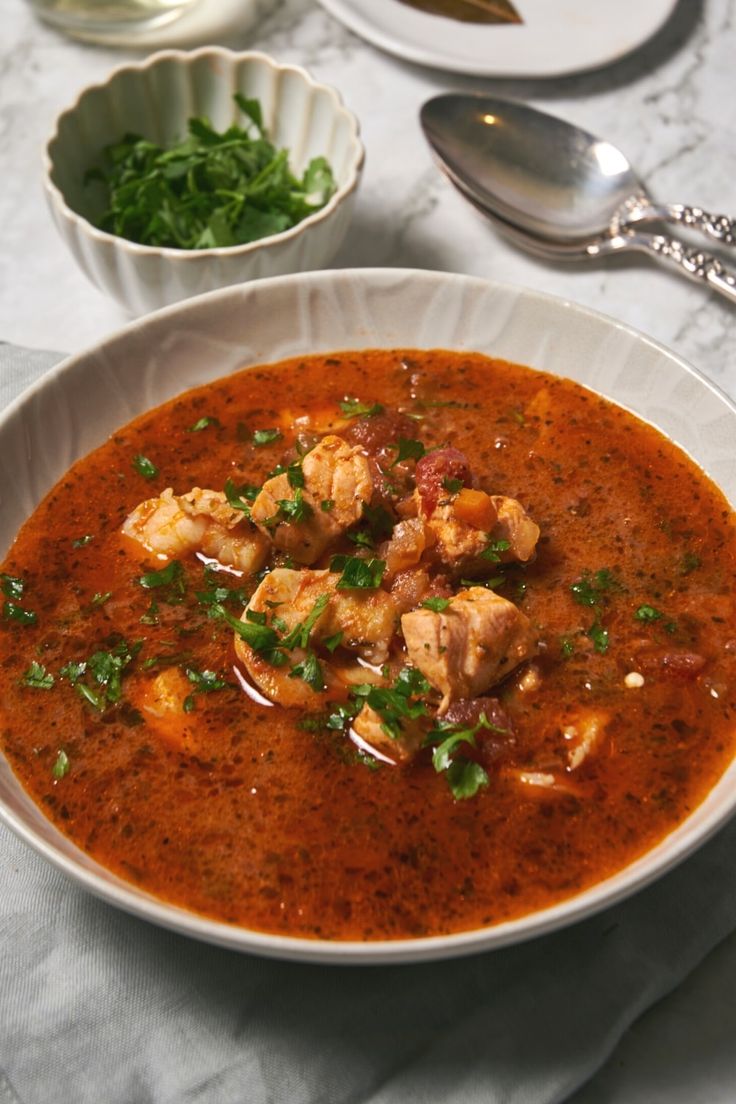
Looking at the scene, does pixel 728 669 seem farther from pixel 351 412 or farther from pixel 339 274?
pixel 339 274

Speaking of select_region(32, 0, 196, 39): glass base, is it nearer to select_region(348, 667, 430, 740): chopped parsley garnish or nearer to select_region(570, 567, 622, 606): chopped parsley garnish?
select_region(570, 567, 622, 606): chopped parsley garnish

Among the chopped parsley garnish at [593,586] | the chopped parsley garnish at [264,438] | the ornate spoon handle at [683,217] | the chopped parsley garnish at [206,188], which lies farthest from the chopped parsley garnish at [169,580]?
the ornate spoon handle at [683,217]

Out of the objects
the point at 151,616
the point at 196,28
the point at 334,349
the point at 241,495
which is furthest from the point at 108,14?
the point at 151,616

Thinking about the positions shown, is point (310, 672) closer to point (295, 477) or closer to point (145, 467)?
point (295, 477)

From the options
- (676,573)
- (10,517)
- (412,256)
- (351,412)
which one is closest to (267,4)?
(412,256)

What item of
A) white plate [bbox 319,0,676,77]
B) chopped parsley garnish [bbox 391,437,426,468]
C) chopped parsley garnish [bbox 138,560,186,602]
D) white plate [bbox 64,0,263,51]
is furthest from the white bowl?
white plate [bbox 64,0,263,51]
